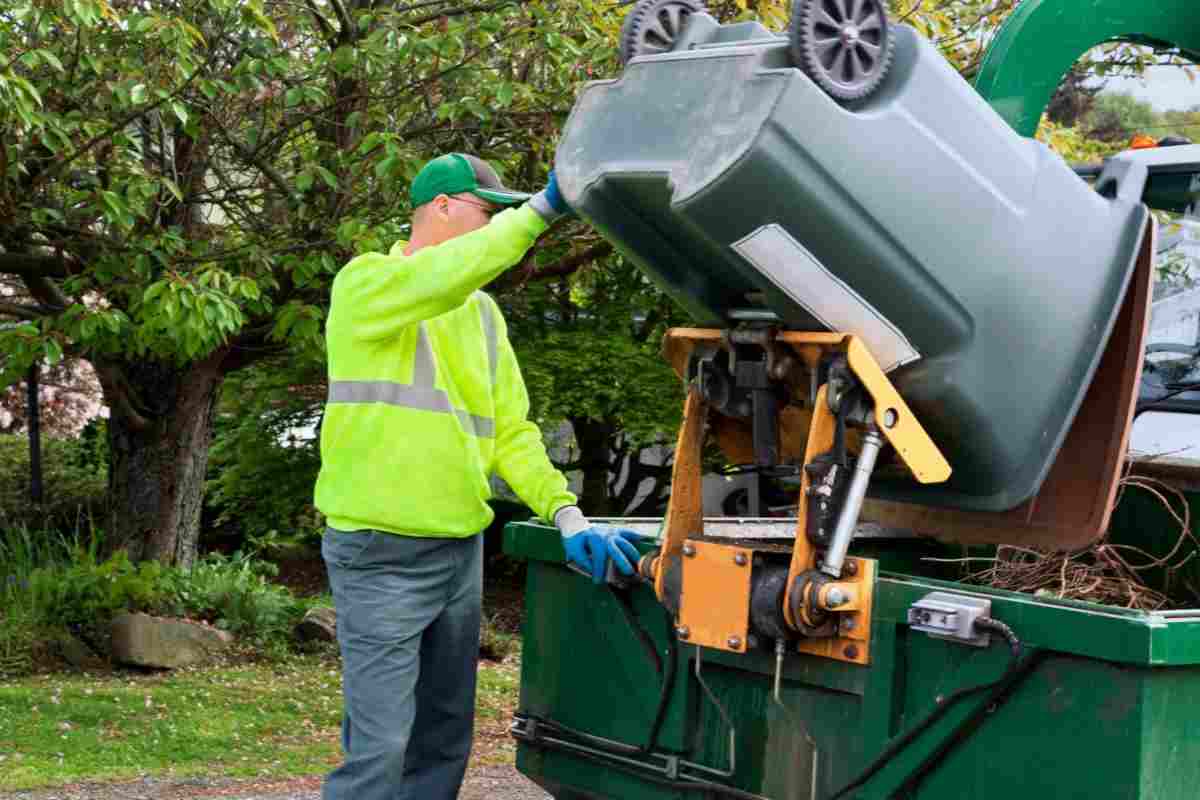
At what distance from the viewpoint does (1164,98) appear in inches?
833

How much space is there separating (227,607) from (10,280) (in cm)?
213

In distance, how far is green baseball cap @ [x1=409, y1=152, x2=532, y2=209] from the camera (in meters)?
4.33

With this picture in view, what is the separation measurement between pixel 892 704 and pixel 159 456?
5693mm

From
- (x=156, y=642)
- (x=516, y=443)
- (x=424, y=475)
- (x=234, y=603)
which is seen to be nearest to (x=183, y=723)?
(x=156, y=642)

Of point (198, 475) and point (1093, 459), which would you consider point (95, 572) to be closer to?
point (198, 475)

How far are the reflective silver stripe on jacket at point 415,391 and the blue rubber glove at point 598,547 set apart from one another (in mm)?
437

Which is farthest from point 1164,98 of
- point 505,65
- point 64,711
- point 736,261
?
point 736,261

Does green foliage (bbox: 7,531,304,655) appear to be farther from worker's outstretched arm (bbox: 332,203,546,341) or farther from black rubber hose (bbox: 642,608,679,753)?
black rubber hose (bbox: 642,608,679,753)

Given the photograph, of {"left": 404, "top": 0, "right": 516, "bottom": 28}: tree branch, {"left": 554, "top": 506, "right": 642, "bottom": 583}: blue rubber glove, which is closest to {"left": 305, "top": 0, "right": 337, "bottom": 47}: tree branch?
{"left": 404, "top": 0, "right": 516, "bottom": 28}: tree branch

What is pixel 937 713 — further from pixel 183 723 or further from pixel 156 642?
pixel 156 642

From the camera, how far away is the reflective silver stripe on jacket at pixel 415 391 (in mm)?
4207

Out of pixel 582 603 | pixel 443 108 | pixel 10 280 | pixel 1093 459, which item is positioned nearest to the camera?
pixel 1093 459

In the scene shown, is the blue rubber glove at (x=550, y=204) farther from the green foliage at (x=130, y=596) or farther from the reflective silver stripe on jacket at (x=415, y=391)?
the green foliage at (x=130, y=596)

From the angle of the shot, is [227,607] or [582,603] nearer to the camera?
[582,603]
